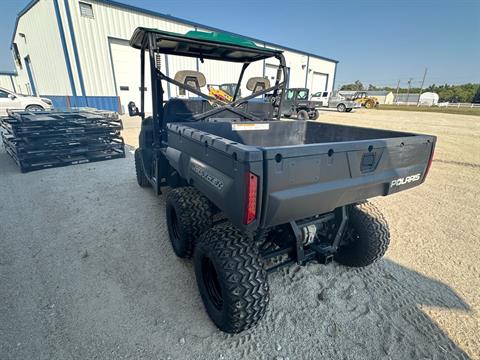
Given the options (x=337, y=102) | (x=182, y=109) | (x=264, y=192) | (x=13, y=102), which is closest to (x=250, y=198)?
(x=264, y=192)

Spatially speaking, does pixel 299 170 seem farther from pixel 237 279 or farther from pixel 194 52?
pixel 194 52

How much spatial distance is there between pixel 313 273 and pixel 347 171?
A: 4.08ft

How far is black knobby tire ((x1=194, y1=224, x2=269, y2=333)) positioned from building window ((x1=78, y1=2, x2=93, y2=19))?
1625 cm

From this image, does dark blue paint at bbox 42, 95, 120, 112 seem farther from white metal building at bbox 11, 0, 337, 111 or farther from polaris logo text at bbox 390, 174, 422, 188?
polaris logo text at bbox 390, 174, 422, 188

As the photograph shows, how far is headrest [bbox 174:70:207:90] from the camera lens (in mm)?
3332

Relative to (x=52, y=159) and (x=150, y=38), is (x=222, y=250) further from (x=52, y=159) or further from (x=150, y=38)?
(x=52, y=159)

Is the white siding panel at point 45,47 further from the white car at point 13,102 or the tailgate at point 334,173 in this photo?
the tailgate at point 334,173

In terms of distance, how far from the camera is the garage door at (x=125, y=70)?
1414cm

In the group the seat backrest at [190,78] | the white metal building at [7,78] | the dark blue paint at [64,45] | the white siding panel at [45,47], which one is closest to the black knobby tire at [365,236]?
the seat backrest at [190,78]

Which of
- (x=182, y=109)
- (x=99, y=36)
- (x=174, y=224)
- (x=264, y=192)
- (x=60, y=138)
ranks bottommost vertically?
(x=174, y=224)

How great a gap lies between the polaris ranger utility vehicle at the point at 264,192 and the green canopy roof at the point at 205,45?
0.09 feet

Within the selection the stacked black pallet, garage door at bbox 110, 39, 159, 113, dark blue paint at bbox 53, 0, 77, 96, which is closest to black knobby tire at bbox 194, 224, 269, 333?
the stacked black pallet

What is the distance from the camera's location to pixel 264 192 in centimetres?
132

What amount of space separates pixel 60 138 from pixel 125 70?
11.2m
